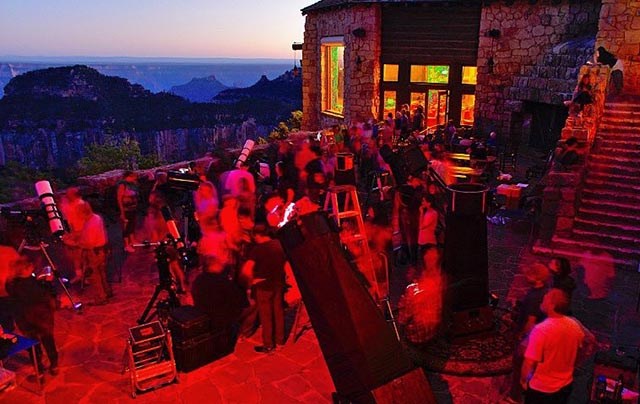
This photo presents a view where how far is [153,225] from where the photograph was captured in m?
9.24

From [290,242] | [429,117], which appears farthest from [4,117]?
[290,242]

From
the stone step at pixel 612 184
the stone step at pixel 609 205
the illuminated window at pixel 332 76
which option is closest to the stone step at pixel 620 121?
the stone step at pixel 612 184

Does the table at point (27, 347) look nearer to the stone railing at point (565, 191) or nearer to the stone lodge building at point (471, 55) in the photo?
the stone railing at point (565, 191)

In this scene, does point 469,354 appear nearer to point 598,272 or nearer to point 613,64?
point 598,272

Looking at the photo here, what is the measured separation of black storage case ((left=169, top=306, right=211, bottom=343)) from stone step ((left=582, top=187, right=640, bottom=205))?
27.8 feet

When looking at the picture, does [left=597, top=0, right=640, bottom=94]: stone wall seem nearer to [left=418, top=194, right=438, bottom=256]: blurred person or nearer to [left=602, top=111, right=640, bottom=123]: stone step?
[left=602, top=111, right=640, bottom=123]: stone step

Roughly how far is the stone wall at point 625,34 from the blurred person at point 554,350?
43.7ft

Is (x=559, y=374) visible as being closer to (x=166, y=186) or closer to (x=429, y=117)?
(x=166, y=186)

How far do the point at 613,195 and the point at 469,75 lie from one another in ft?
37.3

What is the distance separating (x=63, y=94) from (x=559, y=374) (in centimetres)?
6563

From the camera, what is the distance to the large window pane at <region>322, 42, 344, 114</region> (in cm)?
2488

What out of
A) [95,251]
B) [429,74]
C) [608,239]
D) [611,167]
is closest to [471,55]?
[429,74]

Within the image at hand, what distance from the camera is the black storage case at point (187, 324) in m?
6.45

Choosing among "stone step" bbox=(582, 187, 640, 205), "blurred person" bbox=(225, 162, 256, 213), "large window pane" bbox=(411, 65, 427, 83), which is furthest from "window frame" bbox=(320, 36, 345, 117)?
"blurred person" bbox=(225, 162, 256, 213)
